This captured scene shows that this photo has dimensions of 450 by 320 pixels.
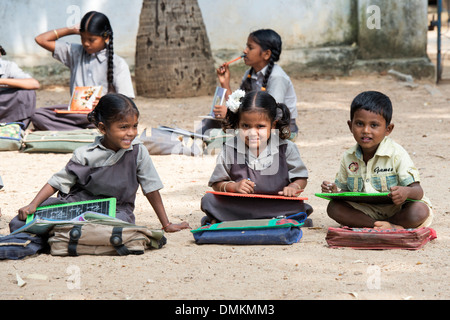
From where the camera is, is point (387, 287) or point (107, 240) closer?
point (387, 287)

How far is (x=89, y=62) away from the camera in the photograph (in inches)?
282

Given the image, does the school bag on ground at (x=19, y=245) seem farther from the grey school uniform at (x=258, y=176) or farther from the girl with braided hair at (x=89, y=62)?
the girl with braided hair at (x=89, y=62)

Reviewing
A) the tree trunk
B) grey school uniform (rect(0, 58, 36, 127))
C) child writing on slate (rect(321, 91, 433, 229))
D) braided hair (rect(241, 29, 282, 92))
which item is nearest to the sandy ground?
child writing on slate (rect(321, 91, 433, 229))

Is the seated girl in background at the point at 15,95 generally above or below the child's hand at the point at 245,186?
above

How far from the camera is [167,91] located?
31.7 ft

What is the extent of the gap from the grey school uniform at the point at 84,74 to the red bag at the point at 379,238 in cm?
370

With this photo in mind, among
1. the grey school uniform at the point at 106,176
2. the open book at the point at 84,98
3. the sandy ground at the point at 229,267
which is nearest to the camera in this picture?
the sandy ground at the point at 229,267

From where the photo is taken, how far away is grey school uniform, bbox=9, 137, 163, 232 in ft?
13.8

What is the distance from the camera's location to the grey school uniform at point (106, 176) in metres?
4.20

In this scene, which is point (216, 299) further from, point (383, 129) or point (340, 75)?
point (340, 75)

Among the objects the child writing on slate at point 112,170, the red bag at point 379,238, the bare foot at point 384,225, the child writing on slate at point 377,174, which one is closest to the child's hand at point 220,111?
the child writing on slate at point 112,170

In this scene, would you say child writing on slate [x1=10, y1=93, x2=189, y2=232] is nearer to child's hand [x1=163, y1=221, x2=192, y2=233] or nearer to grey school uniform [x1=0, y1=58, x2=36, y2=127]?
child's hand [x1=163, y1=221, x2=192, y2=233]
